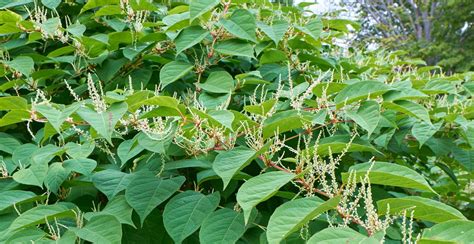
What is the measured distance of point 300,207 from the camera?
86 centimetres

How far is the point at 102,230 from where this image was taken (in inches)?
41.0

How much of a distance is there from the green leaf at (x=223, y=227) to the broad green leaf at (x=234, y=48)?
1.82 feet

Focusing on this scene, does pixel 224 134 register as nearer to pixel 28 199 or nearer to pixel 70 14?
pixel 28 199

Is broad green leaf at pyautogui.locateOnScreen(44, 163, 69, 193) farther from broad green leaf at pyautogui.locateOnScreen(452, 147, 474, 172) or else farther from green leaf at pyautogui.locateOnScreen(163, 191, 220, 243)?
broad green leaf at pyautogui.locateOnScreen(452, 147, 474, 172)

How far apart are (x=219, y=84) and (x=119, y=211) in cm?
53

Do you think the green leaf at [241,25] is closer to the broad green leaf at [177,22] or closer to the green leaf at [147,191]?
the broad green leaf at [177,22]


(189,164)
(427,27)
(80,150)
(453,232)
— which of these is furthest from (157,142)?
(427,27)

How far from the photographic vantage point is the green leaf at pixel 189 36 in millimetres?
1478

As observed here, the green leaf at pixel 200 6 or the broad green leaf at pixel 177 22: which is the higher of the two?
the green leaf at pixel 200 6

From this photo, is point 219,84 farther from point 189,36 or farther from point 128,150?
point 128,150

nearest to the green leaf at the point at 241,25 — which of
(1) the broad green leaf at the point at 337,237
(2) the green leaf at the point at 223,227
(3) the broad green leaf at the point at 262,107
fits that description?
(3) the broad green leaf at the point at 262,107

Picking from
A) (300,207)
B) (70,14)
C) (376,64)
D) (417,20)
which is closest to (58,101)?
(70,14)

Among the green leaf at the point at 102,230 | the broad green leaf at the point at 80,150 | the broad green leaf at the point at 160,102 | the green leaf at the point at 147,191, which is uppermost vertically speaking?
the broad green leaf at the point at 160,102

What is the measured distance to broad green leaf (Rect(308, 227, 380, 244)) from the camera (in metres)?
0.77
